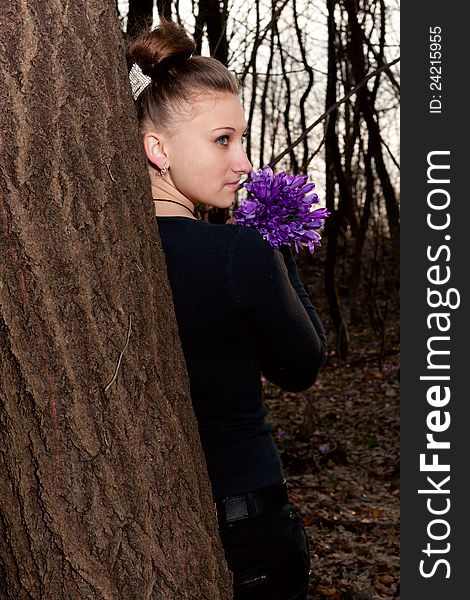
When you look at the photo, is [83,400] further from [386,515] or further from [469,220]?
[386,515]

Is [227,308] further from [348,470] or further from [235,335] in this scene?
[348,470]

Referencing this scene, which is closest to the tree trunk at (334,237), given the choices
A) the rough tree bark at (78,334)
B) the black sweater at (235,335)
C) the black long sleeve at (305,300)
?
the black long sleeve at (305,300)

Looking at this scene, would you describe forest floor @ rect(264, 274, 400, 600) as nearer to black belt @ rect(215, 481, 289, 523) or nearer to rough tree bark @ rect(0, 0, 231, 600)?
black belt @ rect(215, 481, 289, 523)

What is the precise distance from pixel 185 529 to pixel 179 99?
976mm

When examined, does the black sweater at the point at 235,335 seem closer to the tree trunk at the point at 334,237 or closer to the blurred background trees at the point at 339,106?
the blurred background trees at the point at 339,106

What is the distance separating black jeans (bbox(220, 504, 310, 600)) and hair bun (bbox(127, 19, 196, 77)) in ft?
3.60

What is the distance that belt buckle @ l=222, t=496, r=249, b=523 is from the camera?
1.77 metres

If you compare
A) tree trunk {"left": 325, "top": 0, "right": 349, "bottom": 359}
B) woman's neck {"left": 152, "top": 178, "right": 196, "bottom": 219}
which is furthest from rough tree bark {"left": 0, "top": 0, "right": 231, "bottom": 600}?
tree trunk {"left": 325, "top": 0, "right": 349, "bottom": 359}

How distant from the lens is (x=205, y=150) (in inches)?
72.7

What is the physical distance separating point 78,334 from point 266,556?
2.45ft

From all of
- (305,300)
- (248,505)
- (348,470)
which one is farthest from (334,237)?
(248,505)

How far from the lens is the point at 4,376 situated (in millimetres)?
1351

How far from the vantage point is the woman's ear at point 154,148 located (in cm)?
185

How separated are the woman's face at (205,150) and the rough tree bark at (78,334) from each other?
386 millimetres
